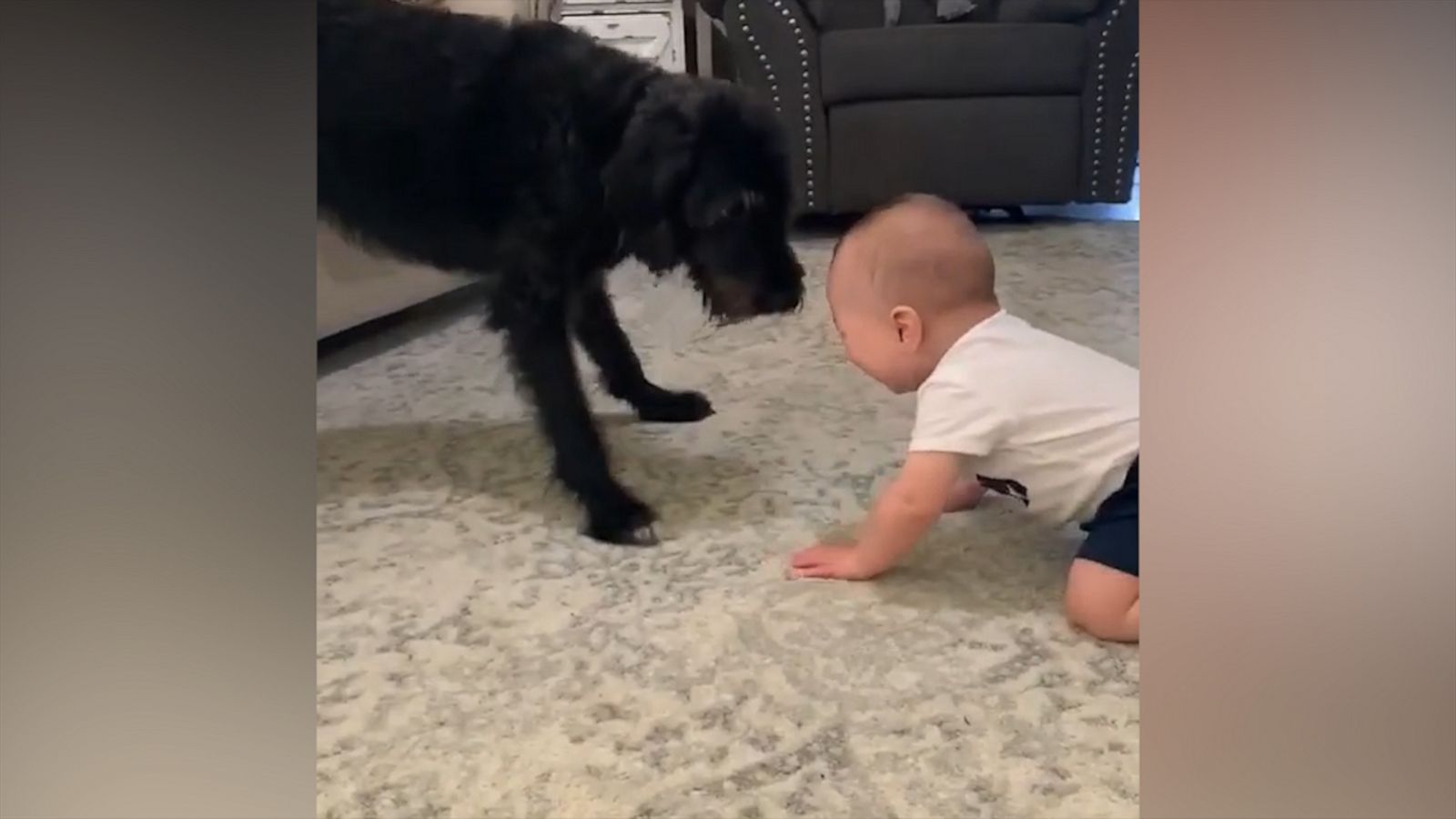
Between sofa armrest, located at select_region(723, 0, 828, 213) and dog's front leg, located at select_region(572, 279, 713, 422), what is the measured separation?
0.44 ft

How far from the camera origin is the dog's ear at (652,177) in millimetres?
570

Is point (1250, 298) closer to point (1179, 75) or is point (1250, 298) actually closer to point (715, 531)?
point (1179, 75)

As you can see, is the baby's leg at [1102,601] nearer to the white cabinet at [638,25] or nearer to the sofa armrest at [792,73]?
the sofa armrest at [792,73]

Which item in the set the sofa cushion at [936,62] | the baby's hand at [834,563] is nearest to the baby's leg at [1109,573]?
the baby's hand at [834,563]

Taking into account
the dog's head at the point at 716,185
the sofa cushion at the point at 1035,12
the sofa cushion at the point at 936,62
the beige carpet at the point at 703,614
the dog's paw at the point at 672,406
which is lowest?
the beige carpet at the point at 703,614

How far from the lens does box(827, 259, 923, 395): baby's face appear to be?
0.54 meters

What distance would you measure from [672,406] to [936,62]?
0.75 ft

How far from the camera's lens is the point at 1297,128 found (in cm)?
32

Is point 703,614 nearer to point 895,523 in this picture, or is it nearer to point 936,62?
point 895,523

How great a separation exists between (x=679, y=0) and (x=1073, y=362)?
0.26m

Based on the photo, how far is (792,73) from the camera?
56 centimetres

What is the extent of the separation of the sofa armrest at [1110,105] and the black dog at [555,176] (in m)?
0.15

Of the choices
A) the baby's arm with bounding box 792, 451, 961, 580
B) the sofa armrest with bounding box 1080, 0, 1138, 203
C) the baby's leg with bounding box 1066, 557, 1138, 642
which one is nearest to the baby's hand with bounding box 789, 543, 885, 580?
the baby's arm with bounding box 792, 451, 961, 580

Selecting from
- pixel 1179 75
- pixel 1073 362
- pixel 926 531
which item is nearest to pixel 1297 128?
pixel 1179 75
